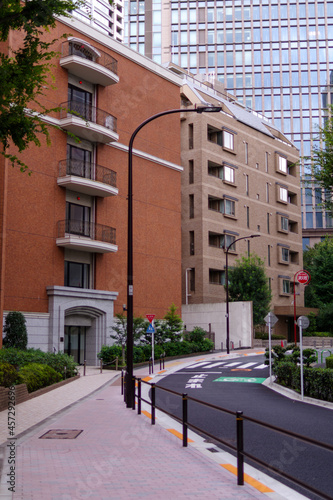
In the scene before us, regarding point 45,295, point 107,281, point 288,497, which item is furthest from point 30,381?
point 107,281

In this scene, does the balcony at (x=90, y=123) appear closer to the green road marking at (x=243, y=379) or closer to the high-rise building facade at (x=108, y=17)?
the green road marking at (x=243, y=379)

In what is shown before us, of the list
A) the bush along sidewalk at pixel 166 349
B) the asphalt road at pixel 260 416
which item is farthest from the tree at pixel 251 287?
the asphalt road at pixel 260 416

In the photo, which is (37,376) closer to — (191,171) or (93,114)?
(93,114)

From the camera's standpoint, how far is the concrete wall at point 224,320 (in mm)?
49812

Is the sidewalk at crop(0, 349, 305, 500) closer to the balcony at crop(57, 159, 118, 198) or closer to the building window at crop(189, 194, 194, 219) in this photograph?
the balcony at crop(57, 159, 118, 198)

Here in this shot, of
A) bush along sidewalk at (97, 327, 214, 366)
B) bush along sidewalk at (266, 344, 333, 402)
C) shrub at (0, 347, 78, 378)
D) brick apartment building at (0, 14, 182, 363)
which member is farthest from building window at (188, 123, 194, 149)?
bush along sidewalk at (266, 344, 333, 402)

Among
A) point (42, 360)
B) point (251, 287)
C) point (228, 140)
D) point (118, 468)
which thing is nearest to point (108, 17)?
point (228, 140)

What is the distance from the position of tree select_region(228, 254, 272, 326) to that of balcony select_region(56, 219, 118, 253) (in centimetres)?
1715

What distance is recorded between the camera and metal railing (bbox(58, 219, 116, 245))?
118ft

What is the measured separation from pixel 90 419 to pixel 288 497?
7.40 meters

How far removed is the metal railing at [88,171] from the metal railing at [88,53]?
6800 mm

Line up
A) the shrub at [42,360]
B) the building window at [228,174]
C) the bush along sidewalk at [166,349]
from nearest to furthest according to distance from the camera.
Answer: the shrub at [42,360] → the bush along sidewalk at [166,349] → the building window at [228,174]

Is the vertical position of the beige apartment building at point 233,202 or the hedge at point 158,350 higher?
the beige apartment building at point 233,202

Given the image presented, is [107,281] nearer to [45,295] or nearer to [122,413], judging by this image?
[45,295]
